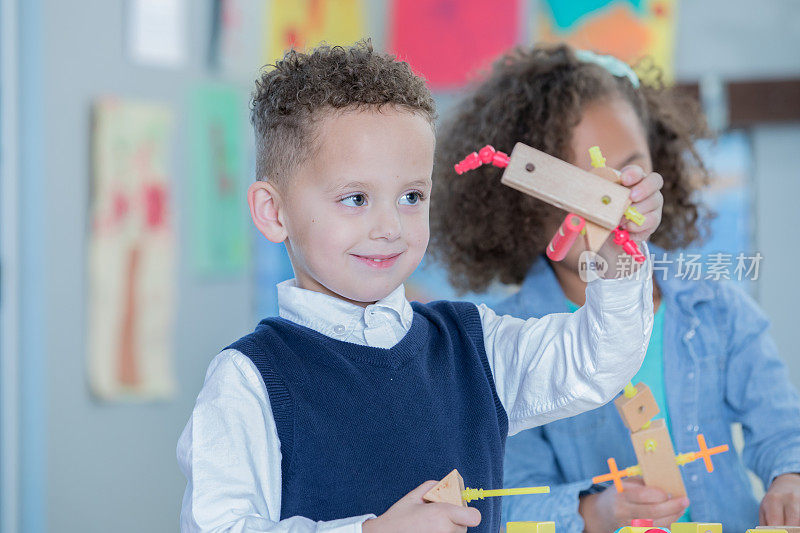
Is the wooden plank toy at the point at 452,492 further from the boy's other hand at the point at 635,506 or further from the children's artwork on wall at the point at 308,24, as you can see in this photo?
the children's artwork on wall at the point at 308,24

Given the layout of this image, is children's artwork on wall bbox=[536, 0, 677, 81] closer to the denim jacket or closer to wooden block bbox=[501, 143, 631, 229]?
the denim jacket

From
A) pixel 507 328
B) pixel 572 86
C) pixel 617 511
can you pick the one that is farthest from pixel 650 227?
pixel 572 86

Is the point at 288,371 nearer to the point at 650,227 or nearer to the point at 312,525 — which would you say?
the point at 312,525

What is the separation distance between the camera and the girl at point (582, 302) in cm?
110

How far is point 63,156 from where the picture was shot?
1809 mm

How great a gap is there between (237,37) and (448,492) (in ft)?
5.42

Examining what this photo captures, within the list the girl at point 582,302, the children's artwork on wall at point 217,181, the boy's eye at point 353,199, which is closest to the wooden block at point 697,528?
the girl at point 582,302

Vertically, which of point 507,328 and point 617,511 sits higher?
point 507,328

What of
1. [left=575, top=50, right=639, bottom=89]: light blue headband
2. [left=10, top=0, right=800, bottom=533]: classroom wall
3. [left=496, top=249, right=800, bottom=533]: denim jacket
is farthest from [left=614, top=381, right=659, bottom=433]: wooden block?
[left=10, top=0, right=800, bottom=533]: classroom wall

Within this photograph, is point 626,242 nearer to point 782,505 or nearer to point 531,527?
point 531,527

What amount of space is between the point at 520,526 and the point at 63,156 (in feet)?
4.44

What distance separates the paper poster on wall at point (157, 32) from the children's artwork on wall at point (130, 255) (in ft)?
0.37

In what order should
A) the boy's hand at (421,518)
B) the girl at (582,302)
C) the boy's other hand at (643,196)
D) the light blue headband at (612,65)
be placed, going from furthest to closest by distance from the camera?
the light blue headband at (612,65)
the girl at (582,302)
the boy's other hand at (643,196)
the boy's hand at (421,518)

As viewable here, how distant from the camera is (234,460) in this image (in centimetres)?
74
